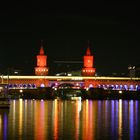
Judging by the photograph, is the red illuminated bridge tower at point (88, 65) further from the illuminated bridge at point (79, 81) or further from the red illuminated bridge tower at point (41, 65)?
the red illuminated bridge tower at point (41, 65)

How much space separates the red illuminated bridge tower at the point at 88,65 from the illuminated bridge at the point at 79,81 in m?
1.63

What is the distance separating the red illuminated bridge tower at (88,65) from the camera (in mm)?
165250

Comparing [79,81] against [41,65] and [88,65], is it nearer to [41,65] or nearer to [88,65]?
[88,65]

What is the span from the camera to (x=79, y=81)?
17012 centimetres

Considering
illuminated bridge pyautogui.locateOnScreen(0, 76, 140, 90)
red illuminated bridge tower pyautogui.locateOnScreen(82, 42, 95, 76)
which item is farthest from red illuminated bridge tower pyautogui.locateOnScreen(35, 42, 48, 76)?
red illuminated bridge tower pyautogui.locateOnScreen(82, 42, 95, 76)

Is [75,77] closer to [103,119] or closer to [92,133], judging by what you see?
[103,119]

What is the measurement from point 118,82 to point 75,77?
1165 centimetres

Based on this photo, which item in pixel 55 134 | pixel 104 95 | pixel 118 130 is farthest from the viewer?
pixel 104 95

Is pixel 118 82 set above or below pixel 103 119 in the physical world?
above

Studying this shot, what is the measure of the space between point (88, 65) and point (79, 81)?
5239 mm

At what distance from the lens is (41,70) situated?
16525 cm

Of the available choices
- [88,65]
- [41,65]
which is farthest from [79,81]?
[41,65]

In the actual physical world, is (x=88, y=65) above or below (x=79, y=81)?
above

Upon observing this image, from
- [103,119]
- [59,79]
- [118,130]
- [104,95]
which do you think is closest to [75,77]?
[59,79]
